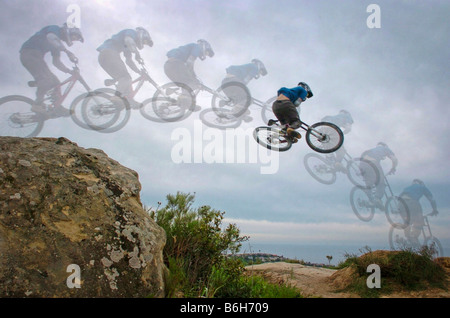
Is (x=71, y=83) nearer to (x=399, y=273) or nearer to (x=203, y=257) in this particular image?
(x=203, y=257)

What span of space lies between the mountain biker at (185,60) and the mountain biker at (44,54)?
3351 millimetres

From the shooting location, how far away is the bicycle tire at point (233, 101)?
11.1 metres

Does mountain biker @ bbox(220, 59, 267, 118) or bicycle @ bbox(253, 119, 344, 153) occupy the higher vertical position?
mountain biker @ bbox(220, 59, 267, 118)

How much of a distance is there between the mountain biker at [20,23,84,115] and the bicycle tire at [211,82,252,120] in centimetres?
577

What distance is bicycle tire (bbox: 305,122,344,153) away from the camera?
794 centimetres

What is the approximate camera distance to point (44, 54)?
859cm

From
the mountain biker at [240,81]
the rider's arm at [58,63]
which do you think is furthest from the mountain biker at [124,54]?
the mountain biker at [240,81]

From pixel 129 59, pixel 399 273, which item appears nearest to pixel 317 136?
pixel 399 273

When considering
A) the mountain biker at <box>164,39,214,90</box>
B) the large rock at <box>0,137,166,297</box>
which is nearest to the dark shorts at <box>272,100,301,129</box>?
the mountain biker at <box>164,39,214,90</box>

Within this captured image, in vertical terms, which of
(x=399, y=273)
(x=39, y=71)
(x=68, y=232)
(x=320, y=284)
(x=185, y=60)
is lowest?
(x=320, y=284)

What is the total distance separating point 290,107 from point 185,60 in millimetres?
5277

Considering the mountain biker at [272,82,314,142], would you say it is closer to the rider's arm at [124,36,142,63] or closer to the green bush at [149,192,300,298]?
the green bush at [149,192,300,298]

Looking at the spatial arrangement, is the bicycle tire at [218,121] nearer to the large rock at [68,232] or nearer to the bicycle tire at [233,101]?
the bicycle tire at [233,101]
